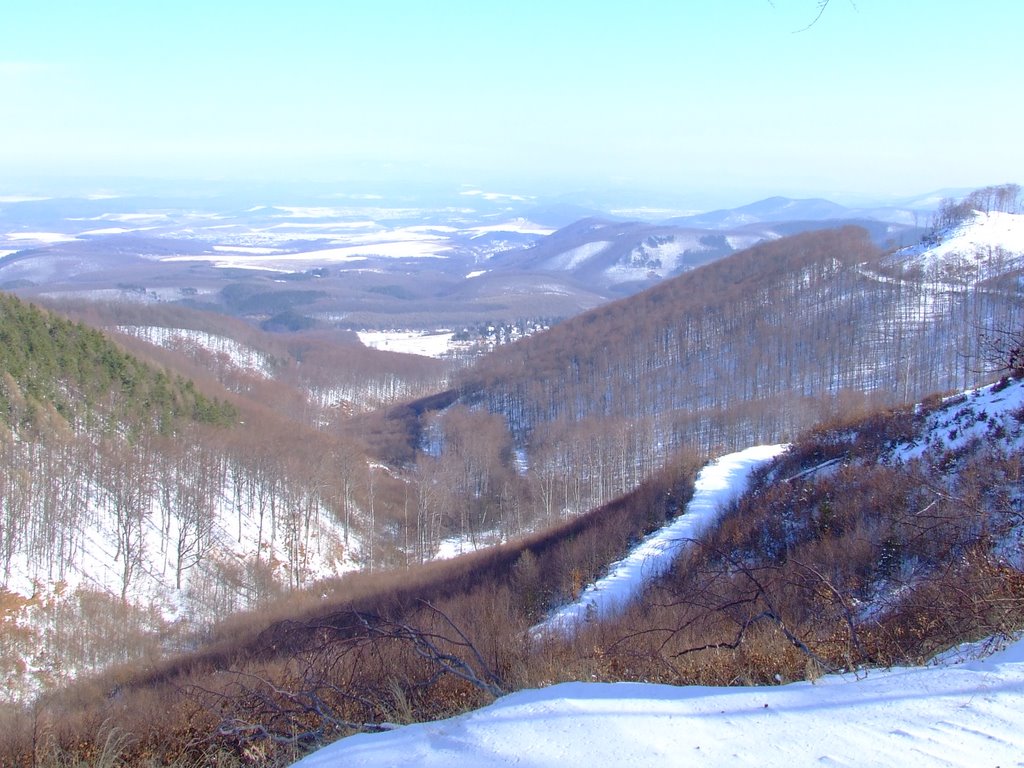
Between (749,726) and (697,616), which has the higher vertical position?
(749,726)

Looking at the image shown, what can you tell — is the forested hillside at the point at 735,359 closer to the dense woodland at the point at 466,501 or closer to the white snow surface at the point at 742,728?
the dense woodland at the point at 466,501

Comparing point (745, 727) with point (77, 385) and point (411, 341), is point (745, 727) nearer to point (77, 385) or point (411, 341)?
point (77, 385)

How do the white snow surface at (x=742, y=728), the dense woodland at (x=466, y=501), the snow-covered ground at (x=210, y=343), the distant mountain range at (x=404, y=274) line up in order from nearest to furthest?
1. the white snow surface at (x=742, y=728)
2. the dense woodland at (x=466, y=501)
3. the snow-covered ground at (x=210, y=343)
4. the distant mountain range at (x=404, y=274)

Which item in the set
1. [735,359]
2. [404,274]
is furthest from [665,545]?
[404,274]

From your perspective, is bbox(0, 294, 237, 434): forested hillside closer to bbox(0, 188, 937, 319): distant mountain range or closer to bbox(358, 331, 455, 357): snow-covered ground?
bbox(358, 331, 455, 357): snow-covered ground

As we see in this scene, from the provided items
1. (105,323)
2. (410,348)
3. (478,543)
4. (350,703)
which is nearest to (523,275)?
(410,348)

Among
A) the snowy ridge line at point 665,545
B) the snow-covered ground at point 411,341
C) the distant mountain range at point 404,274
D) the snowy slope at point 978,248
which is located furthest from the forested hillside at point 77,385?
the distant mountain range at point 404,274

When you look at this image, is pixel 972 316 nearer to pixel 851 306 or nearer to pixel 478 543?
pixel 851 306
